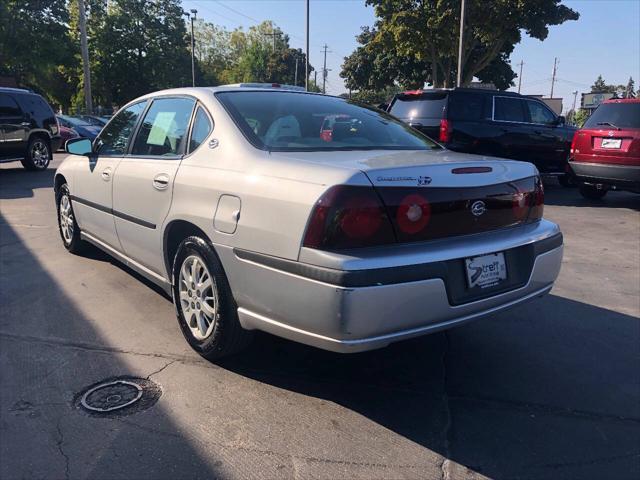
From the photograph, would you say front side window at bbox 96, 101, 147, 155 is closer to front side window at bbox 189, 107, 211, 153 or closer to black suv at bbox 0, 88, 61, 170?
Answer: front side window at bbox 189, 107, 211, 153

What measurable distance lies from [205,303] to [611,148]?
7764 millimetres

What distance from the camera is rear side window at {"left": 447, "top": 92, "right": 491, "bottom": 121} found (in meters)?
9.77

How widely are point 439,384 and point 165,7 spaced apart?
163ft

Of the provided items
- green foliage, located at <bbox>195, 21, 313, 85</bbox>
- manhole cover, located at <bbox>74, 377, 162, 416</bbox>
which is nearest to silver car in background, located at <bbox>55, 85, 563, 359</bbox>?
manhole cover, located at <bbox>74, 377, 162, 416</bbox>

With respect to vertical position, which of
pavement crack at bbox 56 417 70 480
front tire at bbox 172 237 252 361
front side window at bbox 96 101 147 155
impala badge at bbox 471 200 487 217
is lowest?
pavement crack at bbox 56 417 70 480

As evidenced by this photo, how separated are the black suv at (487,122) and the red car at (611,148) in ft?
4.21

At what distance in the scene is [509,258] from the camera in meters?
2.95

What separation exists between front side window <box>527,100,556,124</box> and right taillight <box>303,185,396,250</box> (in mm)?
9223

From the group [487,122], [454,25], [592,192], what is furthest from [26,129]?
[454,25]

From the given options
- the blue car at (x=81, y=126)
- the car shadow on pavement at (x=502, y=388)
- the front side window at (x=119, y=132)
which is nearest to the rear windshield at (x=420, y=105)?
the car shadow on pavement at (x=502, y=388)

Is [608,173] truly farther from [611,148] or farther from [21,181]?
[21,181]

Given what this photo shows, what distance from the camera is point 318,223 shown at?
2.44 meters

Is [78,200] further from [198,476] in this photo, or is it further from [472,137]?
[472,137]

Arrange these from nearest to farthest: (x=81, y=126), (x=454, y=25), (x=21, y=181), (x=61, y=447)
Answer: (x=61, y=447)
(x=21, y=181)
(x=81, y=126)
(x=454, y=25)
